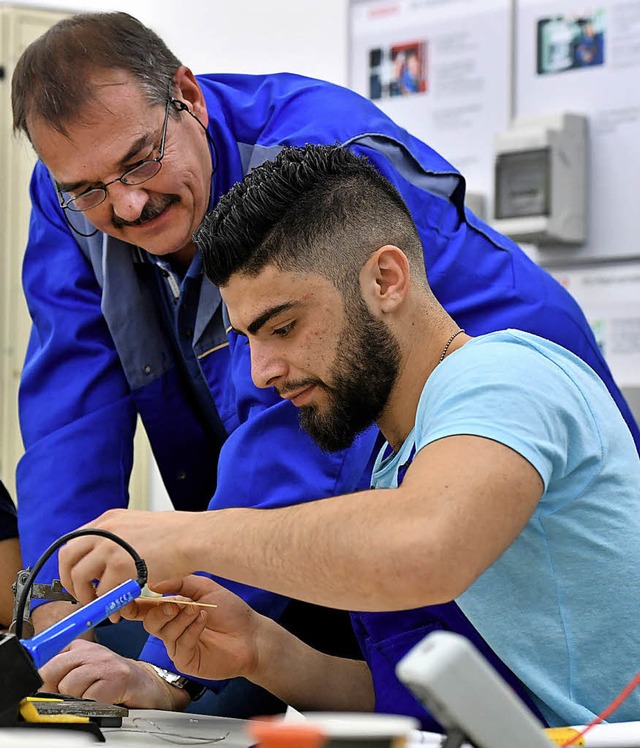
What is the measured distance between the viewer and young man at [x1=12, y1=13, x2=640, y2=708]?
57.6 inches

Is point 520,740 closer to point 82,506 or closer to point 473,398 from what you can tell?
point 473,398

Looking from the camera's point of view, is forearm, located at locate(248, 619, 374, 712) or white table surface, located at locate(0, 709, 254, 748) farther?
forearm, located at locate(248, 619, 374, 712)

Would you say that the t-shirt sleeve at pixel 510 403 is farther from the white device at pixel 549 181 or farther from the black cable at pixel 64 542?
the white device at pixel 549 181

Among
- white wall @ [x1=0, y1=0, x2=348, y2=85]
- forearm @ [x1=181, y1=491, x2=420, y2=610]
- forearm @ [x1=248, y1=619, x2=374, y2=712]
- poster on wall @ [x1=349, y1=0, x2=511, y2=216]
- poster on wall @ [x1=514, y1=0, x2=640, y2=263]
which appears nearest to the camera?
forearm @ [x1=181, y1=491, x2=420, y2=610]

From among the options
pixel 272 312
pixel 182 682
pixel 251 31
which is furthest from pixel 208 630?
pixel 251 31

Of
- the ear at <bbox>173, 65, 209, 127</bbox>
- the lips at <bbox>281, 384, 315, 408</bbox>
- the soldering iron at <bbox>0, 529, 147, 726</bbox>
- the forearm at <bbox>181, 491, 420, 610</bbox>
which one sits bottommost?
the soldering iron at <bbox>0, 529, 147, 726</bbox>

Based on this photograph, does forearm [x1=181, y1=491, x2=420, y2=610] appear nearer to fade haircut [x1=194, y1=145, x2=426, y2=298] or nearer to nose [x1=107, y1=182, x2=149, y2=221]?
fade haircut [x1=194, y1=145, x2=426, y2=298]

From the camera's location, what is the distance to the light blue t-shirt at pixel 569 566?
109 cm

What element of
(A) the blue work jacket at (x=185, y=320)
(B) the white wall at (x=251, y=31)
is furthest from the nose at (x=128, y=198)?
(B) the white wall at (x=251, y=31)

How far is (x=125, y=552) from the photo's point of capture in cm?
112

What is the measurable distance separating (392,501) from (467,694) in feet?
1.21

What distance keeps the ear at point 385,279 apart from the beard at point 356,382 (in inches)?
0.6

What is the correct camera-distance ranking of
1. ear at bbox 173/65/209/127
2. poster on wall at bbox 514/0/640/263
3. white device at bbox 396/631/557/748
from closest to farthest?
white device at bbox 396/631/557/748 → ear at bbox 173/65/209/127 → poster on wall at bbox 514/0/640/263

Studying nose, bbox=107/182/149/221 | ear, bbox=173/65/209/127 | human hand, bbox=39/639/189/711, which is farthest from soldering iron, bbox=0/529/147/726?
ear, bbox=173/65/209/127
